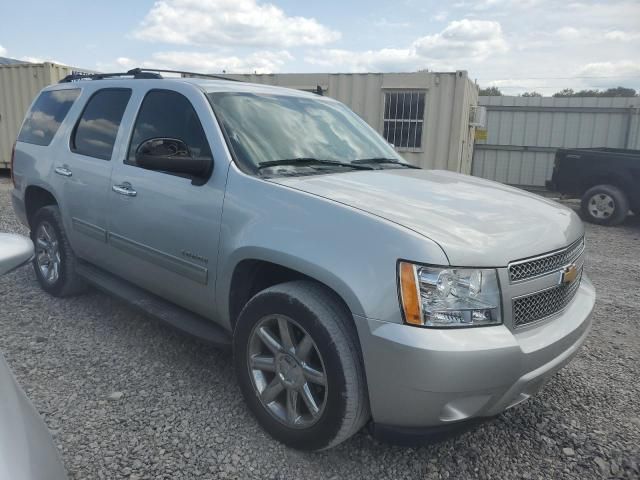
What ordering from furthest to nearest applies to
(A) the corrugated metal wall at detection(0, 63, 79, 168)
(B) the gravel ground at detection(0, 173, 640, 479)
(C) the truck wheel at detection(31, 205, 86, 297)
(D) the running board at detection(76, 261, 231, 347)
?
1. (A) the corrugated metal wall at detection(0, 63, 79, 168)
2. (C) the truck wheel at detection(31, 205, 86, 297)
3. (D) the running board at detection(76, 261, 231, 347)
4. (B) the gravel ground at detection(0, 173, 640, 479)

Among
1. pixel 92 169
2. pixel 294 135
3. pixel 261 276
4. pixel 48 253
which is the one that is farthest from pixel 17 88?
pixel 261 276

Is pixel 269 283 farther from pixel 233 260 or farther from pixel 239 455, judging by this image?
pixel 239 455

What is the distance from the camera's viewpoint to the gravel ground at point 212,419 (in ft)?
7.89

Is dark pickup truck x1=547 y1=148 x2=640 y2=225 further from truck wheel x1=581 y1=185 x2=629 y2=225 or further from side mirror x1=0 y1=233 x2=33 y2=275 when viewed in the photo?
side mirror x1=0 y1=233 x2=33 y2=275

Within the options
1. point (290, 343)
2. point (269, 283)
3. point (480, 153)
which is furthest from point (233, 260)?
point (480, 153)

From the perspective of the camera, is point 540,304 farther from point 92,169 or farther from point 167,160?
point 92,169

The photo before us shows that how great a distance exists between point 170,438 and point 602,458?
7.15 ft

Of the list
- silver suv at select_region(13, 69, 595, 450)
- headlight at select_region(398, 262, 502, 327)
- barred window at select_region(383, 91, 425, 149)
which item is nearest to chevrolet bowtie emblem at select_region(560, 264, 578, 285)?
silver suv at select_region(13, 69, 595, 450)

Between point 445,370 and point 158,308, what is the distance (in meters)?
1.98

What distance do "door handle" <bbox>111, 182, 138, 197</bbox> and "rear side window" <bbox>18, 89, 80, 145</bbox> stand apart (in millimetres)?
1335

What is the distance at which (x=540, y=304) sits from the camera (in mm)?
2273

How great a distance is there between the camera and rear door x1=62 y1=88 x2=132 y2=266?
141 inches

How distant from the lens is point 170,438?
2.57 metres

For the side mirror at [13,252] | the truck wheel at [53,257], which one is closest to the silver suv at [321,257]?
the truck wheel at [53,257]
